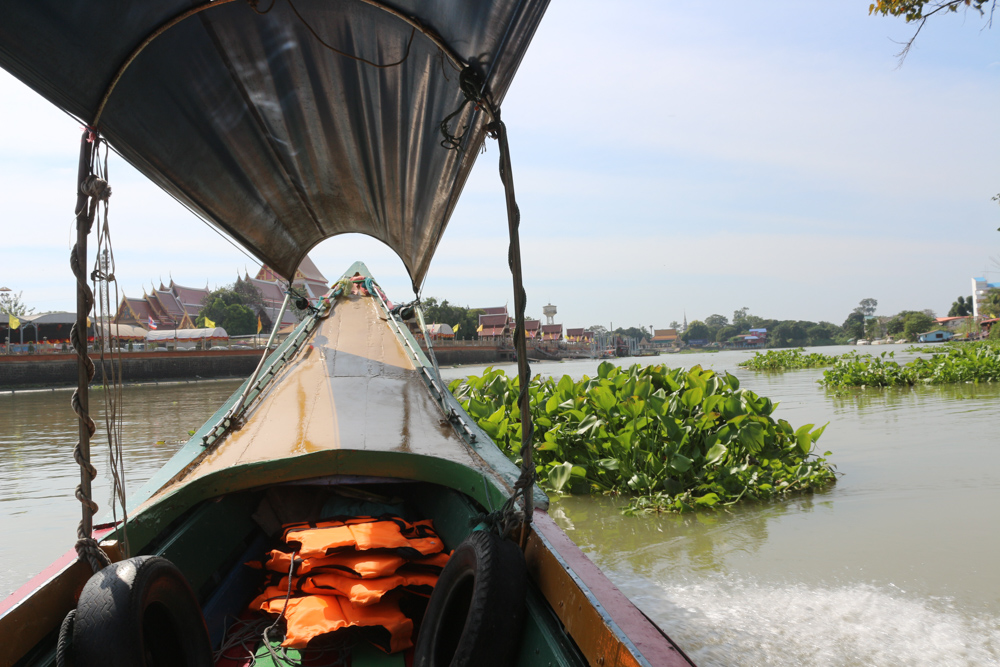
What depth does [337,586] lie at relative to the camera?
6.15ft

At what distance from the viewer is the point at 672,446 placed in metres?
4.25

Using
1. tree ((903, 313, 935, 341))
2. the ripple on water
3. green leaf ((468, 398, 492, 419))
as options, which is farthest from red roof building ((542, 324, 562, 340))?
the ripple on water

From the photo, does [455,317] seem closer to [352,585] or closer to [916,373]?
[916,373]

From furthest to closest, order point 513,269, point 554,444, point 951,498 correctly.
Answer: point 554,444, point 951,498, point 513,269

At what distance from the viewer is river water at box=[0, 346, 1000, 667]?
8.02 ft

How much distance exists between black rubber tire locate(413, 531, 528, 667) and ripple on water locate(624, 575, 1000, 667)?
1.25 meters

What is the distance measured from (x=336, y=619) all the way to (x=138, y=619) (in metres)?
0.65

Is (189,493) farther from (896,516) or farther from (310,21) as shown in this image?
(896,516)

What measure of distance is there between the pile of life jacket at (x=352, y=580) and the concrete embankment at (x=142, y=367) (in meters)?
21.4

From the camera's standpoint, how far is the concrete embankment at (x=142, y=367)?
19.5m

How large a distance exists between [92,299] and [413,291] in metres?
2.91

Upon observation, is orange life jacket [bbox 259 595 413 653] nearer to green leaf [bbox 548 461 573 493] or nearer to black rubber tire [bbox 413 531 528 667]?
black rubber tire [bbox 413 531 528 667]

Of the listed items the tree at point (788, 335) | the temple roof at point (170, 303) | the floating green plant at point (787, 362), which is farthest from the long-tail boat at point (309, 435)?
the tree at point (788, 335)

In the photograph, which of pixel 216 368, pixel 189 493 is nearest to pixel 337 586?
pixel 189 493
